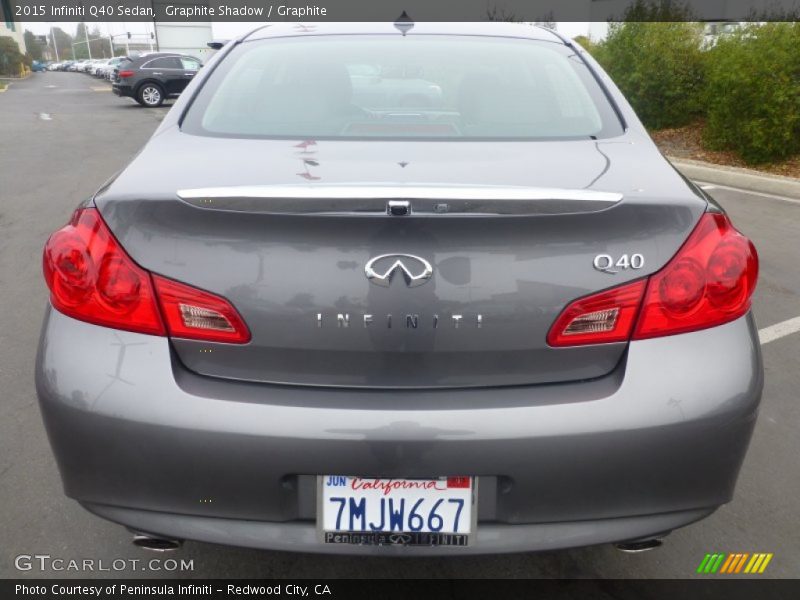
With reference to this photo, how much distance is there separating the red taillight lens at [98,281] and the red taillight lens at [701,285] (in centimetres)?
109

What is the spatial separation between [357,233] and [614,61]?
12290 millimetres

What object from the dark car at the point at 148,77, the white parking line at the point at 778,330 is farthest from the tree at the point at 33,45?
the white parking line at the point at 778,330

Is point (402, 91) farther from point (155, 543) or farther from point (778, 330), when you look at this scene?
point (778, 330)

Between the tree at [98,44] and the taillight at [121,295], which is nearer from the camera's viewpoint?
the taillight at [121,295]

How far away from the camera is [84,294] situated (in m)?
1.67

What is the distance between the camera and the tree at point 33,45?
364 ft

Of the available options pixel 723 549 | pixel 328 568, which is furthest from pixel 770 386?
pixel 328 568

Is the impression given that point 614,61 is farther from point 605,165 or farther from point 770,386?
point 605,165

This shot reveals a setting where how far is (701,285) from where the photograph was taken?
1.65m

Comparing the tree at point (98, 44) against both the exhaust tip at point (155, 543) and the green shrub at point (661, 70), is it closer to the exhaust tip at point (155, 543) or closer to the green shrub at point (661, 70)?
the green shrub at point (661, 70)

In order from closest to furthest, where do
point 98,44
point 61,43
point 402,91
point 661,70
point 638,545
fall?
point 638,545 → point 402,91 → point 661,70 → point 98,44 → point 61,43

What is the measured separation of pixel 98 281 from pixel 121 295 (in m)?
0.07

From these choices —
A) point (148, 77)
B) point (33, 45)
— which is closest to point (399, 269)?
point (148, 77)

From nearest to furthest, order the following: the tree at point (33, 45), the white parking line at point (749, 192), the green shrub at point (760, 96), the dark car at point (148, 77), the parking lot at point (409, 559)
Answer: the parking lot at point (409, 559) < the white parking line at point (749, 192) < the green shrub at point (760, 96) < the dark car at point (148, 77) < the tree at point (33, 45)
